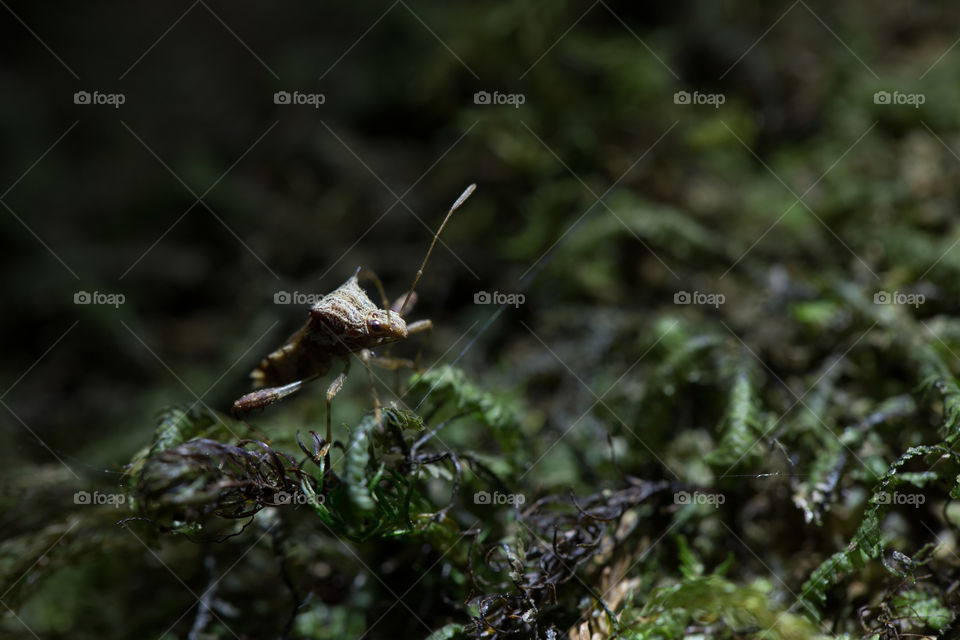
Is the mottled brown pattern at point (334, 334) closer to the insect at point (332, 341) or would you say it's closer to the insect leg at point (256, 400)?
the insect at point (332, 341)

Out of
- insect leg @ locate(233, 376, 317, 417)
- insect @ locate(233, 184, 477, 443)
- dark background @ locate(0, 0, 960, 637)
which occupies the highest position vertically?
dark background @ locate(0, 0, 960, 637)

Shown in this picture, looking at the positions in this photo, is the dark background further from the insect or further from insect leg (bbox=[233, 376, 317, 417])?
insect leg (bbox=[233, 376, 317, 417])

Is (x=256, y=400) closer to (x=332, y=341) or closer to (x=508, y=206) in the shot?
(x=332, y=341)

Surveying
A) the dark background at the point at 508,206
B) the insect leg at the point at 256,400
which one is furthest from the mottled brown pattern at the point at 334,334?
the dark background at the point at 508,206

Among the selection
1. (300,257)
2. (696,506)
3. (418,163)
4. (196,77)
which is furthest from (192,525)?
(196,77)

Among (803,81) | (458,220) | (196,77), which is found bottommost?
(458,220)

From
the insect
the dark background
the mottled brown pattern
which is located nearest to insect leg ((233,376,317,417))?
the insect

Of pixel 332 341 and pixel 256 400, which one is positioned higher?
pixel 332 341

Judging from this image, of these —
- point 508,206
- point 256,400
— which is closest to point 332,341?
point 256,400

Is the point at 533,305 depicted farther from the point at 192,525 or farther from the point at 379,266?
the point at 192,525
